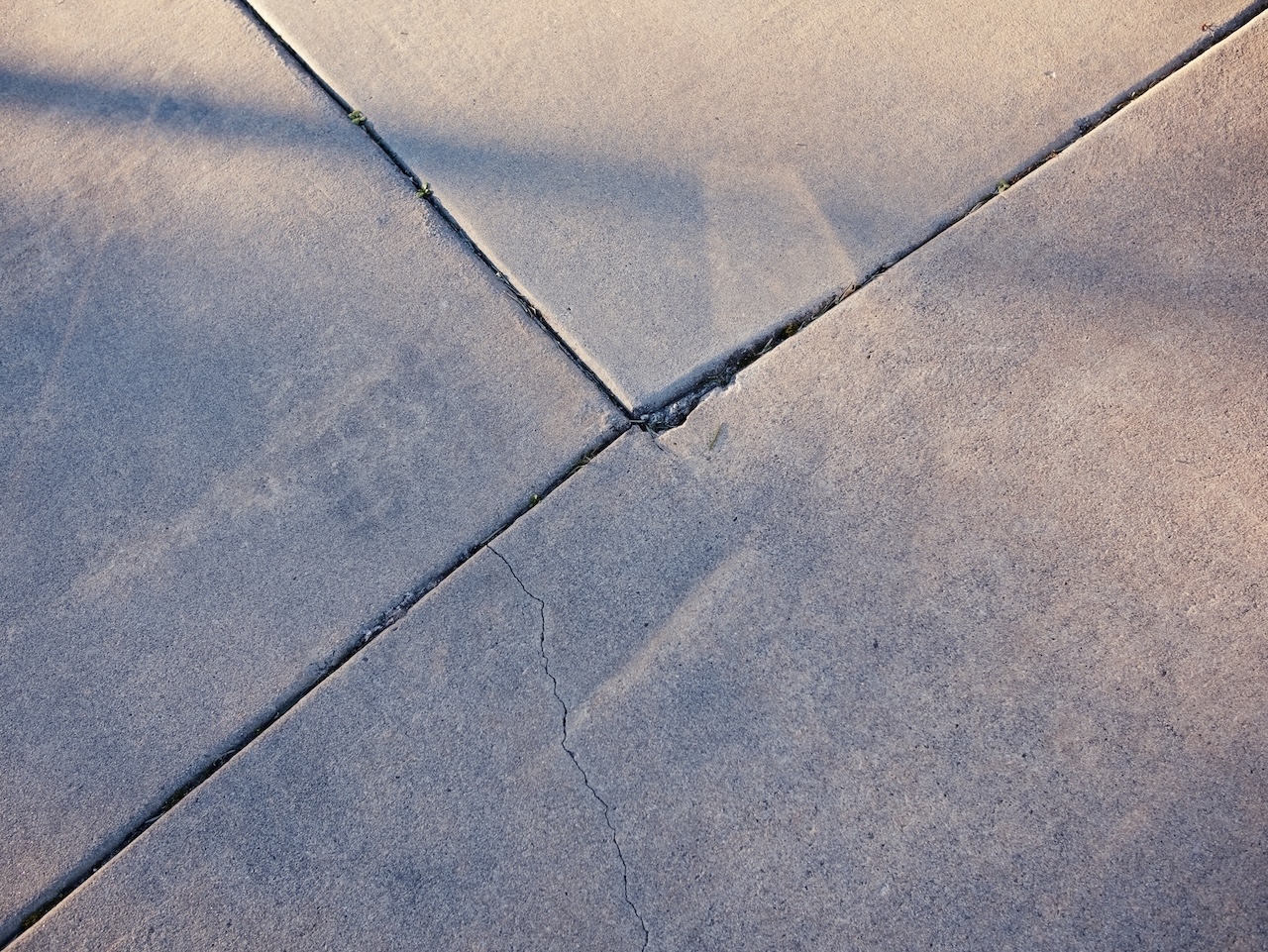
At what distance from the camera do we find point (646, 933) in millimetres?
2066

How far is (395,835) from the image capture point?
2.16m

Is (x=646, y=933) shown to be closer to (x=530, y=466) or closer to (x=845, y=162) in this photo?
(x=530, y=466)

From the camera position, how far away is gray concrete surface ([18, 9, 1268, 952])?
208 cm

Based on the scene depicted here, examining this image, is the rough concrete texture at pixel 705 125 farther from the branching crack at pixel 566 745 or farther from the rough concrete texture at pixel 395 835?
the rough concrete texture at pixel 395 835

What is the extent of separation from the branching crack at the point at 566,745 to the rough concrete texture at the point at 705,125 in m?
0.59

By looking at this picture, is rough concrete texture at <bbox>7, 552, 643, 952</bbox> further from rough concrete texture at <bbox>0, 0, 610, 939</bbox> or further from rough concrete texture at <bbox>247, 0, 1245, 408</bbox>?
rough concrete texture at <bbox>247, 0, 1245, 408</bbox>

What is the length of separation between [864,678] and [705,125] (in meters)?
1.73

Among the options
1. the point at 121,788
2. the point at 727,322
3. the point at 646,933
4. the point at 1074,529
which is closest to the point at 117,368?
the point at 121,788

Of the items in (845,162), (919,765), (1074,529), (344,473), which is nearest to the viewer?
(919,765)

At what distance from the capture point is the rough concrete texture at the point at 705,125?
2.65 meters

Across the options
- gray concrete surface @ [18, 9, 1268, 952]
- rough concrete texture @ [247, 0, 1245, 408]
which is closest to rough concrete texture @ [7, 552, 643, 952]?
gray concrete surface @ [18, 9, 1268, 952]

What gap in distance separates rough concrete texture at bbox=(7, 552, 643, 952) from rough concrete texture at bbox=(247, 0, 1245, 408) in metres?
0.92

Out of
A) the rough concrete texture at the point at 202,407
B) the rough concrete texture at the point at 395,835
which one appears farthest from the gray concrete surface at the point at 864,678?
the rough concrete texture at the point at 202,407

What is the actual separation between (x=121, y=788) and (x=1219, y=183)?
11.2 ft
